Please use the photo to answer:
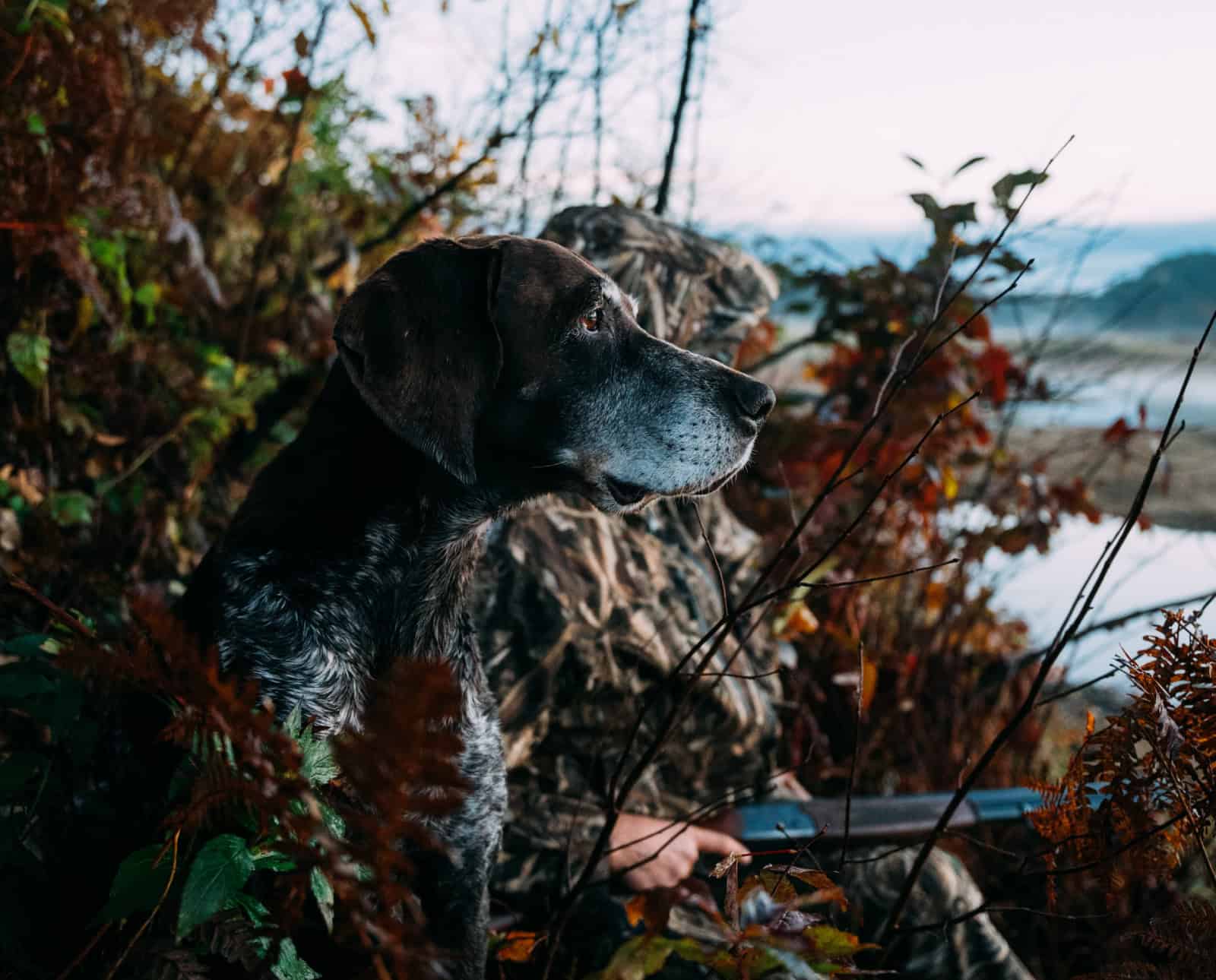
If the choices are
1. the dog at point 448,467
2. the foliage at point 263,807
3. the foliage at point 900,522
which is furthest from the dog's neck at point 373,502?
the foliage at point 900,522

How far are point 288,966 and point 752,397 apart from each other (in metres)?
1.90

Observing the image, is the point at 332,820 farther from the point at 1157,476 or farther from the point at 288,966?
the point at 1157,476

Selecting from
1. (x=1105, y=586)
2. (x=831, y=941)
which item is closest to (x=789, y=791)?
(x=831, y=941)

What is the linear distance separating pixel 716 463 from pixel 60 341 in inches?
113

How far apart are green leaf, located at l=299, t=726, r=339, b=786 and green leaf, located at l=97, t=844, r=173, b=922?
0.76 ft

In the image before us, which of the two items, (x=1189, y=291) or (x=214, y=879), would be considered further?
(x=1189, y=291)

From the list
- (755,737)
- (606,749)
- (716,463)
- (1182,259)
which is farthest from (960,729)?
(1182,259)

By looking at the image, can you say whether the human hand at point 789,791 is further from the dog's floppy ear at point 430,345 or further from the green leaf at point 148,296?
the green leaf at point 148,296

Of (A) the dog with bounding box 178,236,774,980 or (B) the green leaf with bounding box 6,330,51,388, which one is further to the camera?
(B) the green leaf with bounding box 6,330,51,388

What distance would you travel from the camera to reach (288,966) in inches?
54.6

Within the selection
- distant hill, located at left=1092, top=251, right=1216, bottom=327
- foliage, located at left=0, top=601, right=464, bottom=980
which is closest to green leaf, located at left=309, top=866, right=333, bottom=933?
foliage, located at left=0, top=601, right=464, bottom=980

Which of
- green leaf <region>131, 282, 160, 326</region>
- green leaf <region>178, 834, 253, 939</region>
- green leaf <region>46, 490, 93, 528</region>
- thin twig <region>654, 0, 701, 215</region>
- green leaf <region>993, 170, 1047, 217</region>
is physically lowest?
green leaf <region>178, 834, 253, 939</region>

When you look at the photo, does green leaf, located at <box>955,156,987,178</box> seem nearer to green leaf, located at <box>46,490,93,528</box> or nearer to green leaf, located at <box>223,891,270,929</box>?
green leaf, located at <box>223,891,270,929</box>

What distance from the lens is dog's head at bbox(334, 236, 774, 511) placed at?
2.34m
